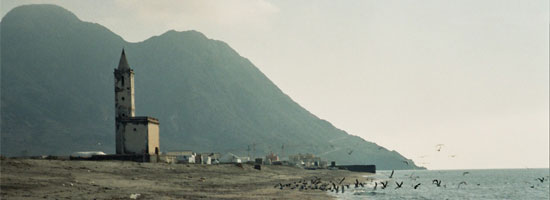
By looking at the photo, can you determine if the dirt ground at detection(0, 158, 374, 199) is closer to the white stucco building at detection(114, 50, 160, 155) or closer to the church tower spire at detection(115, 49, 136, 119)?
the white stucco building at detection(114, 50, 160, 155)

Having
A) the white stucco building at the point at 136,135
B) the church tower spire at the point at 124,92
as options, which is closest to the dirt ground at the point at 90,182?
the white stucco building at the point at 136,135

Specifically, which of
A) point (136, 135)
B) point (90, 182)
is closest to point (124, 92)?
point (136, 135)

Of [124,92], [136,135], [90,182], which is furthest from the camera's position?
[124,92]

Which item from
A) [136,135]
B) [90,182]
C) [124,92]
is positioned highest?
[124,92]

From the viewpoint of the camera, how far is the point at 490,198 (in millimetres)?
77125

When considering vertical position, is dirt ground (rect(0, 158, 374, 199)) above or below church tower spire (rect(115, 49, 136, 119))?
below

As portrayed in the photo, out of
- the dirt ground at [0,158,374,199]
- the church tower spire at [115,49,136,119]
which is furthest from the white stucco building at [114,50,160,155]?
the dirt ground at [0,158,374,199]

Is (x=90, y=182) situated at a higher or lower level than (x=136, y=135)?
lower

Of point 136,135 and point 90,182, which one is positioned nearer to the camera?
point 90,182

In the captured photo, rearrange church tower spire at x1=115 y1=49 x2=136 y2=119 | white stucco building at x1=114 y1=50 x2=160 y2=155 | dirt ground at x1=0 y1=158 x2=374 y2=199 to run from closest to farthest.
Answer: dirt ground at x1=0 y1=158 x2=374 y2=199 < white stucco building at x1=114 y1=50 x2=160 y2=155 < church tower spire at x1=115 y1=49 x2=136 y2=119

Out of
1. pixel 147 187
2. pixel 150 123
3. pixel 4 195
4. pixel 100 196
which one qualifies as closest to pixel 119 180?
pixel 147 187

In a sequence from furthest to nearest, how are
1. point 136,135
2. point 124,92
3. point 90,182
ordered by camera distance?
point 124,92, point 136,135, point 90,182

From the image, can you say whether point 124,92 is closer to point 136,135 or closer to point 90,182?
point 136,135

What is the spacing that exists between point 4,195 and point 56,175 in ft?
40.2
